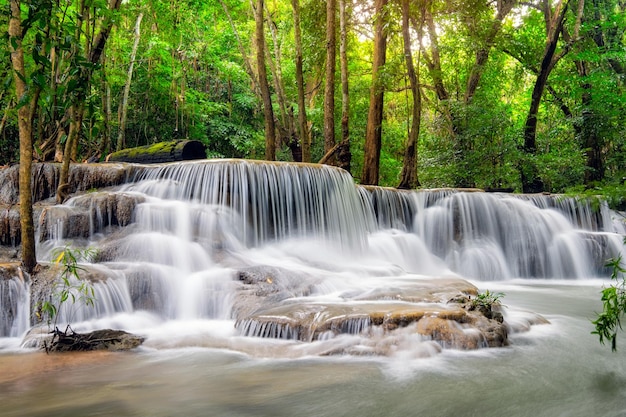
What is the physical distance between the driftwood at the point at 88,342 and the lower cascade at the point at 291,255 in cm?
29

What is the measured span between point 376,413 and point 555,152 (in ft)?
Result: 48.5

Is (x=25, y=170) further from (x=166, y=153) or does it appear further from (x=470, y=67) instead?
(x=470, y=67)

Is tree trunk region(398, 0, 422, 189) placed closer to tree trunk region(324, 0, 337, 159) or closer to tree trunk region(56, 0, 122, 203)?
tree trunk region(324, 0, 337, 159)

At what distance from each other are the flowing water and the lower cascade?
0.10 feet

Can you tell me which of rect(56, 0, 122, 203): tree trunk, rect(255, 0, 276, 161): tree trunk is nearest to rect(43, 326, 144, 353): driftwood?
rect(56, 0, 122, 203): tree trunk

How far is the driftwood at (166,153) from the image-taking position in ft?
40.0

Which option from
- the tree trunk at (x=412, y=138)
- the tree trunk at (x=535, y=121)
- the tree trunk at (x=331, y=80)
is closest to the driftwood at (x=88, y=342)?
the tree trunk at (x=331, y=80)

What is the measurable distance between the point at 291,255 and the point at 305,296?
2500 millimetres

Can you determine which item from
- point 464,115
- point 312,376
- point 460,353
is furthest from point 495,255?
point 312,376

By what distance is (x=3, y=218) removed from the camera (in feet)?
24.7

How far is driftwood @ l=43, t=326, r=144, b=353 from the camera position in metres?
4.68

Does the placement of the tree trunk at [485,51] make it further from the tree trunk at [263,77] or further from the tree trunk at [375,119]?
the tree trunk at [263,77]

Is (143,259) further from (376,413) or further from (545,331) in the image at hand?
(545,331)

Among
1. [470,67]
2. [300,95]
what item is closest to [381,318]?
[300,95]
